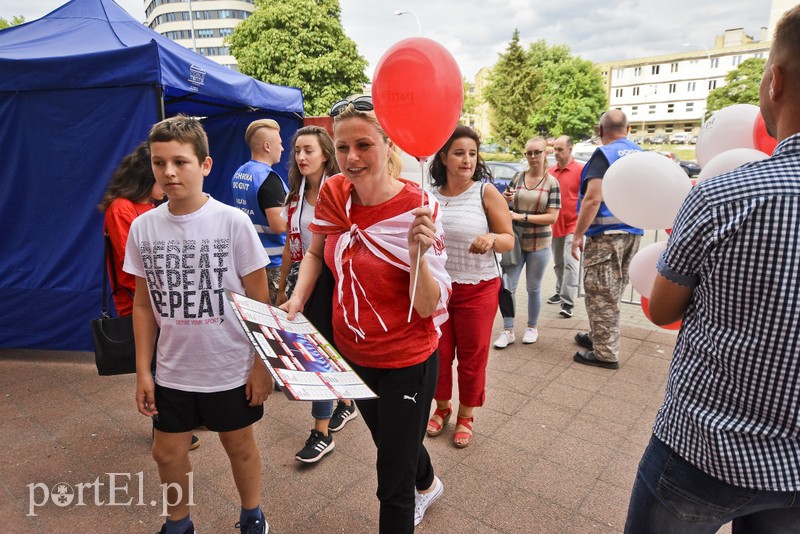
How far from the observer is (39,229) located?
4.31 metres

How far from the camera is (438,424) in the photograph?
10.6 ft

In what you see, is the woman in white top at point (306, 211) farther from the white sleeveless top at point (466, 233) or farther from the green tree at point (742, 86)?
the green tree at point (742, 86)

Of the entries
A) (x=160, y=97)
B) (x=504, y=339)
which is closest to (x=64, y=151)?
(x=160, y=97)

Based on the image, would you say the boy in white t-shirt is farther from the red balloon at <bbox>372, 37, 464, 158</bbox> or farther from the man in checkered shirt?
the man in checkered shirt

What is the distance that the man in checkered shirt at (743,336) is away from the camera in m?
1.03

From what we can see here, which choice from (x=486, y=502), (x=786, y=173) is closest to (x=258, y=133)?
(x=486, y=502)

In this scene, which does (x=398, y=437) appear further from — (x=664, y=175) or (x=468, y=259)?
(x=664, y=175)

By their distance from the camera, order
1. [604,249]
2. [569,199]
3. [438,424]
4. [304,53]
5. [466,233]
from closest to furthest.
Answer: [466,233] → [438,424] → [604,249] → [569,199] → [304,53]

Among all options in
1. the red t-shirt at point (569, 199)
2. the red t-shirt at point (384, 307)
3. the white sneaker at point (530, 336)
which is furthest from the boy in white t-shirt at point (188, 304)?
the red t-shirt at point (569, 199)

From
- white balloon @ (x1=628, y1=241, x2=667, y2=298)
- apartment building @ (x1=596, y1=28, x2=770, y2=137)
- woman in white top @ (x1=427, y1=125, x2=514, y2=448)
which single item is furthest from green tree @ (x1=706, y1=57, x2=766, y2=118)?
white balloon @ (x1=628, y1=241, x2=667, y2=298)

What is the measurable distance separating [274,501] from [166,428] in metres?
0.86

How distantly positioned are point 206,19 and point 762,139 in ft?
278

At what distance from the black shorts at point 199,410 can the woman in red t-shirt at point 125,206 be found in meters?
1.05

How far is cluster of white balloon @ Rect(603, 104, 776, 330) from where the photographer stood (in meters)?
1.76
